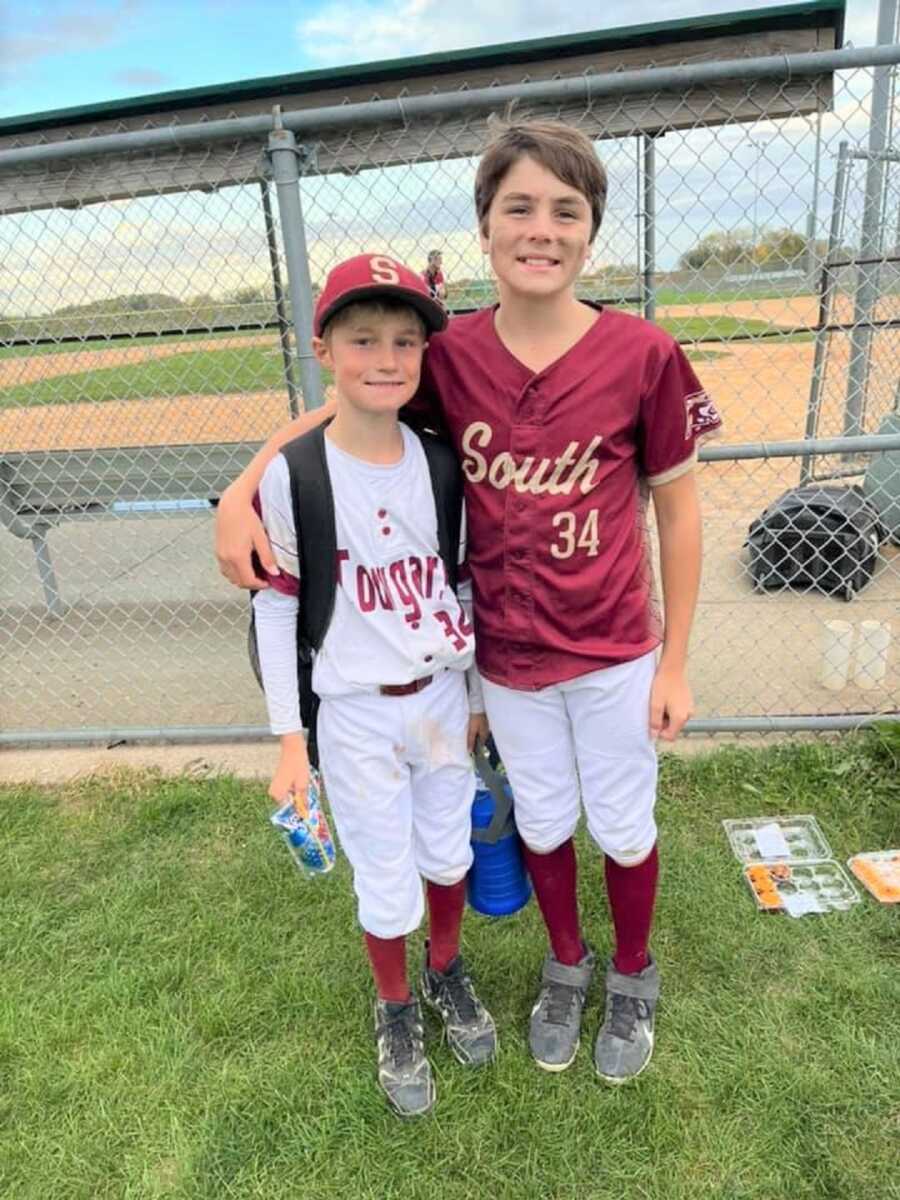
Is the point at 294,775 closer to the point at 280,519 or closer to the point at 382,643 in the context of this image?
the point at 382,643

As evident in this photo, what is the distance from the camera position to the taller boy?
64.0 inches

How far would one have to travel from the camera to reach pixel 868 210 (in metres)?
5.66

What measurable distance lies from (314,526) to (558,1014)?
132 centimetres

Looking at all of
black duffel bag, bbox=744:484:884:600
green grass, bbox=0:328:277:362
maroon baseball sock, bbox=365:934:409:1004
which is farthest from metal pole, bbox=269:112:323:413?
black duffel bag, bbox=744:484:884:600

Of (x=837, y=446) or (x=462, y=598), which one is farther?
(x=837, y=446)

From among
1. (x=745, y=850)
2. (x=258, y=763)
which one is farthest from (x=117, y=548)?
(x=745, y=850)

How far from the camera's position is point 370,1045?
2148mm

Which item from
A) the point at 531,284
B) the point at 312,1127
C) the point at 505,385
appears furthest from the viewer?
the point at 312,1127

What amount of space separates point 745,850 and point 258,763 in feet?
5.92

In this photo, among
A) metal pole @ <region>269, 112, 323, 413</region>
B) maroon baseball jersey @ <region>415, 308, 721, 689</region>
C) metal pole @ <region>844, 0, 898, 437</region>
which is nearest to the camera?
maroon baseball jersey @ <region>415, 308, 721, 689</region>

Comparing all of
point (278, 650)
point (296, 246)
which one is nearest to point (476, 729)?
point (278, 650)

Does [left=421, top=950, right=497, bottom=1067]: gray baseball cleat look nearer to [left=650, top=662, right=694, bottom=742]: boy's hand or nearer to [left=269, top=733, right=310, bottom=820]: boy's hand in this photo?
[left=269, top=733, right=310, bottom=820]: boy's hand

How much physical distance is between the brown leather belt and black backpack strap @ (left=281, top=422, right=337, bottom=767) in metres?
0.16

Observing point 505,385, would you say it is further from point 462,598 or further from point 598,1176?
point 598,1176
